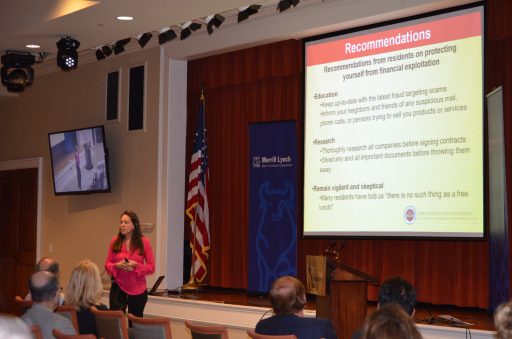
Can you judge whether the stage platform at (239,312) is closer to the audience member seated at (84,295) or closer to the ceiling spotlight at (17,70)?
the audience member seated at (84,295)

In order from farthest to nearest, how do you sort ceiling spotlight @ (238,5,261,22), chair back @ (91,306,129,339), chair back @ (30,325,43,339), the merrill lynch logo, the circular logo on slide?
the merrill lynch logo
ceiling spotlight @ (238,5,261,22)
the circular logo on slide
chair back @ (91,306,129,339)
chair back @ (30,325,43,339)

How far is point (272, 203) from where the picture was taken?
29.0 feet

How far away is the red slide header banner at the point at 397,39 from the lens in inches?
283

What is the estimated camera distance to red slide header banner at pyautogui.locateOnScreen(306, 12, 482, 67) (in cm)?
718

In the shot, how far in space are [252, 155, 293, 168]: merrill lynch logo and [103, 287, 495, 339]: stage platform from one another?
58.5 inches

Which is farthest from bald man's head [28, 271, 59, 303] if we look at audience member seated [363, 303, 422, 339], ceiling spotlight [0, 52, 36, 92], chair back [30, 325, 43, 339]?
ceiling spotlight [0, 52, 36, 92]

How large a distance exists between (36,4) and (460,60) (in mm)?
4163

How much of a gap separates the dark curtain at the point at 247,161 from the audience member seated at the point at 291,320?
12.2 ft

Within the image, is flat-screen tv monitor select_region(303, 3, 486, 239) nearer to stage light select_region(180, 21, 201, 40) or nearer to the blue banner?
the blue banner

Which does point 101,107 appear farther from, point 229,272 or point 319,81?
point 319,81

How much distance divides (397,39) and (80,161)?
5066 millimetres

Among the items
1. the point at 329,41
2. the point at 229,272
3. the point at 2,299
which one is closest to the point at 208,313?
the point at 229,272

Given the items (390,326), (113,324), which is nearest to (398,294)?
(390,326)

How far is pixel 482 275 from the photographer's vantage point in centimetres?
779
